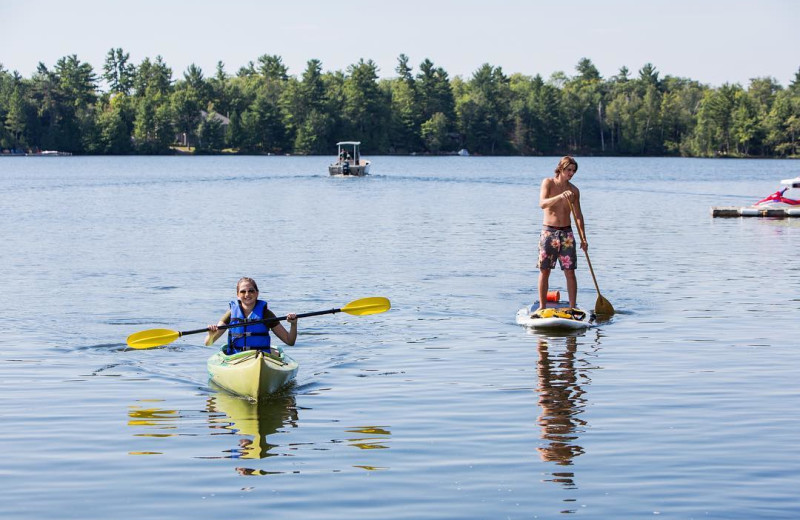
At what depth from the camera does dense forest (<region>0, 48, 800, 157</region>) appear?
15925 centimetres

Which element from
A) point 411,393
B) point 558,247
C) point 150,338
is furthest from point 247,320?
point 558,247

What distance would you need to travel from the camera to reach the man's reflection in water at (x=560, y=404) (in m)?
9.77

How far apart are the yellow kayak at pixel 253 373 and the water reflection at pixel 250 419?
0.38ft

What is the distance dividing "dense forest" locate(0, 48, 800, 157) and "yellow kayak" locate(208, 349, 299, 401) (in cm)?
15035

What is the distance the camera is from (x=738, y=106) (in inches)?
6309

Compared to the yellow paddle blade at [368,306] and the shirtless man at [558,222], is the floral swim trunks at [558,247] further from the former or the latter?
the yellow paddle blade at [368,306]

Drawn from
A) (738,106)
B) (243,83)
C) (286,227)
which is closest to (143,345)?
(286,227)

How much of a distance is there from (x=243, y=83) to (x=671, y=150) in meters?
72.9

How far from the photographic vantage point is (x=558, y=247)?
51.7 feet

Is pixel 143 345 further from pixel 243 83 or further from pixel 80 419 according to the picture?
pixel 243 83

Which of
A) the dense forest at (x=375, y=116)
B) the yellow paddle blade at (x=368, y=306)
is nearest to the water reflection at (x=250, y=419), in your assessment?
the yellow paddle blade at (x=368, y=306)

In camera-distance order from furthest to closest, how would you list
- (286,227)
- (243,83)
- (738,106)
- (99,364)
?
(243,83), (738,106), (286,227), (99,364)

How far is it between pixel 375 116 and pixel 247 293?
159661 millimetres

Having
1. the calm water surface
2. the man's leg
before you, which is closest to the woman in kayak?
the calm water surface
